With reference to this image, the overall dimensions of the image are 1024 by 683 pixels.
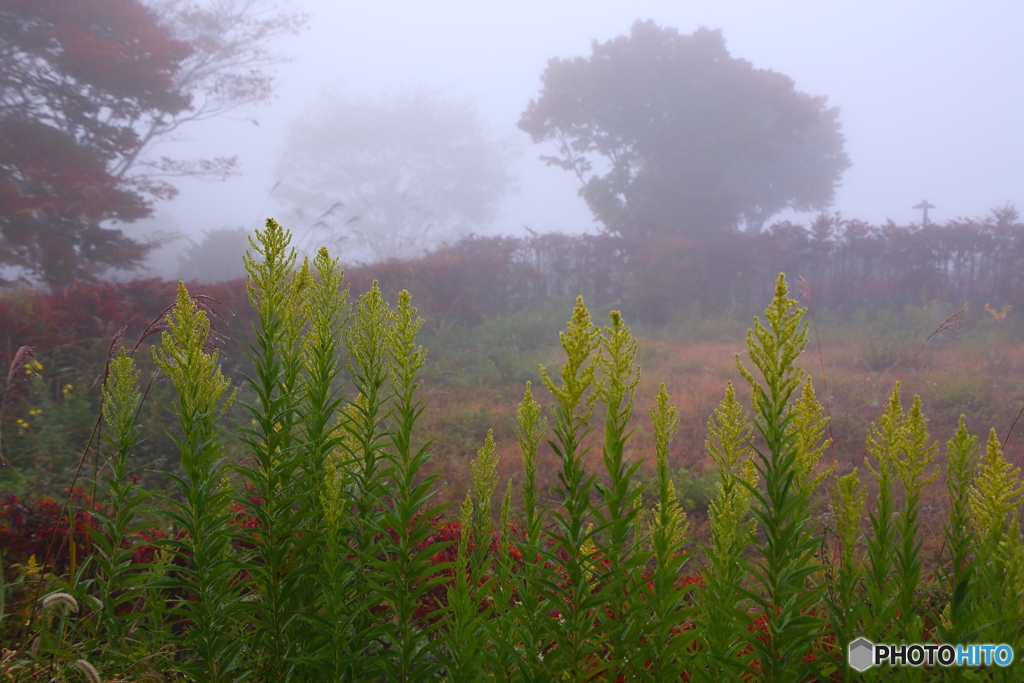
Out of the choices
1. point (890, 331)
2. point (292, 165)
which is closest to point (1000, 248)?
point (890, 331)

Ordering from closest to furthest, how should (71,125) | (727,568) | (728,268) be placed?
(727,568) → (71,125) → (728,268)

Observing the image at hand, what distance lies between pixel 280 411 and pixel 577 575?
67cm

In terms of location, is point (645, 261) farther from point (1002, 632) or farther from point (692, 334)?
point (1002, 632)

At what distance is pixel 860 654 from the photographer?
0.78m

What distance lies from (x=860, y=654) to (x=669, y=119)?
842 inches

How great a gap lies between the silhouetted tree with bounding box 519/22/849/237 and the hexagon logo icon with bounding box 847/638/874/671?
60.5 feet

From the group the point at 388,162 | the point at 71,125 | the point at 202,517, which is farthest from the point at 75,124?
the point at 388,162

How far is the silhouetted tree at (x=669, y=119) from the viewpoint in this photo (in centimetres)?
1859

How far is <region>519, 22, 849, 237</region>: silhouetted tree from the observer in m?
18.6

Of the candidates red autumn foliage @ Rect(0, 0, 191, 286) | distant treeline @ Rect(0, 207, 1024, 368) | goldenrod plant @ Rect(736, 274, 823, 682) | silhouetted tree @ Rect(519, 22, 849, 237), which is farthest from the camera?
silhouetted tree @ Rect(519, 22, 849, 237)

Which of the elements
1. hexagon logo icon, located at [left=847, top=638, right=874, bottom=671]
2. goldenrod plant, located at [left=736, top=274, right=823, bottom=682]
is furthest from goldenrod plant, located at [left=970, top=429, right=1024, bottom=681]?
goldenrod plant, located at [left=736, top=274, right=823, bottom=682]

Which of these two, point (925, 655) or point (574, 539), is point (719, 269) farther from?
point (574, 539)

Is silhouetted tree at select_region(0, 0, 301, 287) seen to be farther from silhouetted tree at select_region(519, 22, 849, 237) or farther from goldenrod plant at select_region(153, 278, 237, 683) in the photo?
silhouetted tree at select_region(519, 22, 849, 237)

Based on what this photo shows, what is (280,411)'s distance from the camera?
1.03 metres
